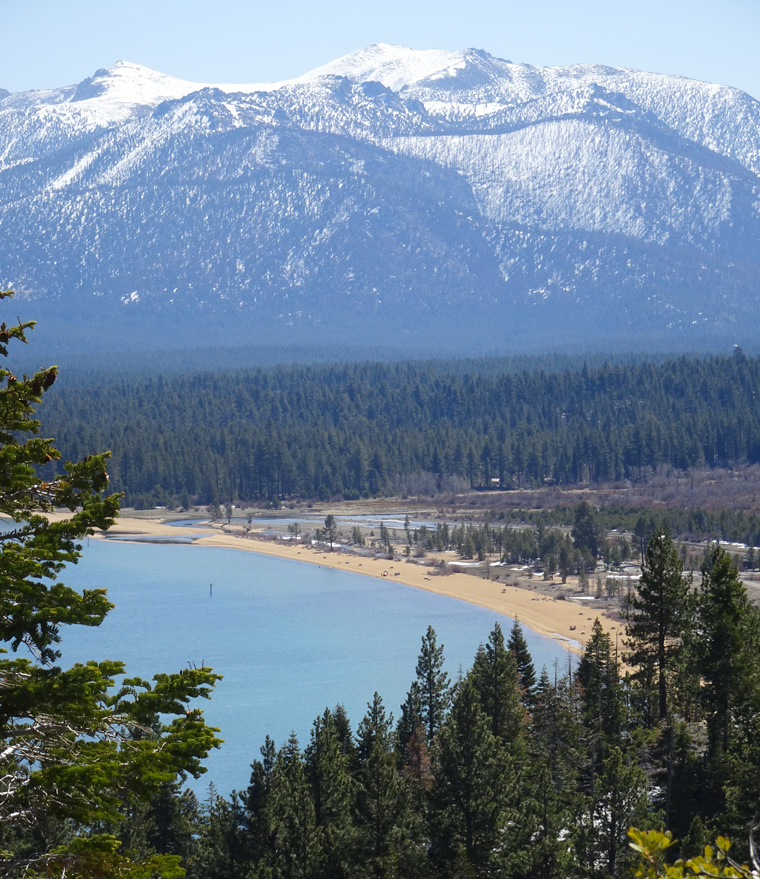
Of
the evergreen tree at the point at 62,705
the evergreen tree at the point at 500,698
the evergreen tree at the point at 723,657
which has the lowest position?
the evergreen tree at the point at 500,698

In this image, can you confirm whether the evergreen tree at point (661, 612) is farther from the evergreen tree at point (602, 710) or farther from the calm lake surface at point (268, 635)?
the calm lake surface at point (268, 635)

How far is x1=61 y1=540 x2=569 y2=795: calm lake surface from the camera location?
62.4 metres

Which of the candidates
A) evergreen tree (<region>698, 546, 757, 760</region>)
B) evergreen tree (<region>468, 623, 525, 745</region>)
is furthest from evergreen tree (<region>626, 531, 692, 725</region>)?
evergreen tree (<region>468, 623, 525, 745</region>)

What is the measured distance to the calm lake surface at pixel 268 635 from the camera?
62.4m

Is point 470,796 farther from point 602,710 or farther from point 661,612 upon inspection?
point 661,612

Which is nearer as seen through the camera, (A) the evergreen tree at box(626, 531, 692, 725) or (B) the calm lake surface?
(A) the evergreen tree at box(626, 531, 692, 725)

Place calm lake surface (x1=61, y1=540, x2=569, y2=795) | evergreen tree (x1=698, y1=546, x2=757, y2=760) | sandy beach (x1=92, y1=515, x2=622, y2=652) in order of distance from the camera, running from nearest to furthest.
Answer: evergreen tree (x1=698, y1=546, x2=757, y2=760) < calm lake surface (x1=61, y1=540, x2=569, y2=795) < sandy beach (x1=92, y1=515, x2=622, y2=652)

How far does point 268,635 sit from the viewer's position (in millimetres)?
83375

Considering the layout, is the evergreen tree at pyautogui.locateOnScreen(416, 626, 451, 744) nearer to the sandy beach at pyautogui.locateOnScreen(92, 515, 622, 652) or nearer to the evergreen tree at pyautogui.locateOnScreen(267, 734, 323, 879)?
the evergreen tree at pyautogui.locateOnScreen(267, 734, 323, 879)

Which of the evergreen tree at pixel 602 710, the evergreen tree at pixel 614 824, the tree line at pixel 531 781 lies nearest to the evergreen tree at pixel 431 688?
the tree line at pixel 531 781

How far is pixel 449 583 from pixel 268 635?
19.5m

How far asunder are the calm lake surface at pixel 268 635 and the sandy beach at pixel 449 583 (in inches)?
50.4

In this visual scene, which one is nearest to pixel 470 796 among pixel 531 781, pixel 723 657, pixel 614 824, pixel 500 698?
pixel 614 824

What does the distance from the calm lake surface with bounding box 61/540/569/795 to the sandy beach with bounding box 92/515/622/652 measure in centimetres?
128
